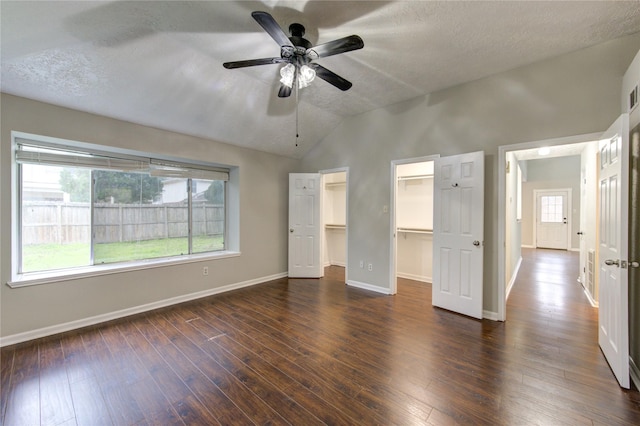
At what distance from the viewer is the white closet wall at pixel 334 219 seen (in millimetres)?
6266

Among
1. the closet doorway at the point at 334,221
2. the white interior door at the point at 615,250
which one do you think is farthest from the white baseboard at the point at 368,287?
the white interior door at the point at 615,250

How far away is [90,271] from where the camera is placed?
10.2 ft

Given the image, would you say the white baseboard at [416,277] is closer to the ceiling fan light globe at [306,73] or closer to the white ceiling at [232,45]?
the white ceiling at [232,45]

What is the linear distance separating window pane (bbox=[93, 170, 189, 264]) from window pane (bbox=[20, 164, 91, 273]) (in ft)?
0.42

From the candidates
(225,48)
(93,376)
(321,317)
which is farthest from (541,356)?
(225,48)

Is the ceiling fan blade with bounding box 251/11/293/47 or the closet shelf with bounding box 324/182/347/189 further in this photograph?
the closet shelf with bounding box 324/182/347/189

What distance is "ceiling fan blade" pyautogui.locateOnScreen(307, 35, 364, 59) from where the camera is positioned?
1814mm

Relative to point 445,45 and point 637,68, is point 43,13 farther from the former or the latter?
point 637,68

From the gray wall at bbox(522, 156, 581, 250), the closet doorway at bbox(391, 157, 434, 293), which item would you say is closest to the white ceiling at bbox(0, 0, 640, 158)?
the closet doorway at bbox(391, 157, 434, 293)

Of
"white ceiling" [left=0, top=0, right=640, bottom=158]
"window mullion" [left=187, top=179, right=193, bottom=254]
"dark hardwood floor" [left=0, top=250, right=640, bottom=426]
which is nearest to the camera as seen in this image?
"dark hardwood floor" [left=0, top=250, right=640, bottom=426]

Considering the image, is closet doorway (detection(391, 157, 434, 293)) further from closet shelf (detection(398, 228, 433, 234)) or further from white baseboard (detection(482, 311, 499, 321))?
white baseboard (detection(482, 311, 499, 321))

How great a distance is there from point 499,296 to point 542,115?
7.16 feet

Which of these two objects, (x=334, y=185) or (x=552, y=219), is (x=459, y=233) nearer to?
(x=334, y=185)

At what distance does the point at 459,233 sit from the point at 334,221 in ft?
11.1
